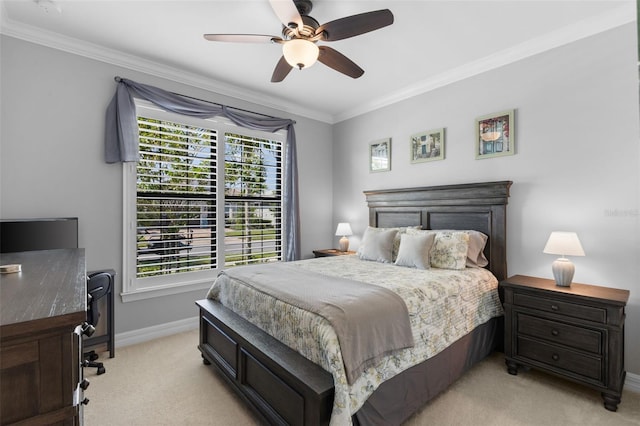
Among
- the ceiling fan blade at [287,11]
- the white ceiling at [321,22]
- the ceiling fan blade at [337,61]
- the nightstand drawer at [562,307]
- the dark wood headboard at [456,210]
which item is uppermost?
the white ceiling at [321,22]

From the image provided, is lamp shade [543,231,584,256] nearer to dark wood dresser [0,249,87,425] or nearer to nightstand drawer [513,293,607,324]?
nightstand drawer [513,293,607,324]

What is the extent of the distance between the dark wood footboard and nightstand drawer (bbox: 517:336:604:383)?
6.23 ft

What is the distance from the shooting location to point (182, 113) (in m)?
3.45

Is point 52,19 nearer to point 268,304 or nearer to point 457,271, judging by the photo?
point 268,304

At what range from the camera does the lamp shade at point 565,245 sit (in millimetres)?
2367

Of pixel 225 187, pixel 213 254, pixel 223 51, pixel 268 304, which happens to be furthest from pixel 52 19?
pixel 268 304

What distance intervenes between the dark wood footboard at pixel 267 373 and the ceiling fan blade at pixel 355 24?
2133 millimetres

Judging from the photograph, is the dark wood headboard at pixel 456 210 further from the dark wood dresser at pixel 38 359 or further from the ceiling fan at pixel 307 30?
the dark wood dresser at pixel 38 359

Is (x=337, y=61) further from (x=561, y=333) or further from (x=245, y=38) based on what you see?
(x=561, y=333)

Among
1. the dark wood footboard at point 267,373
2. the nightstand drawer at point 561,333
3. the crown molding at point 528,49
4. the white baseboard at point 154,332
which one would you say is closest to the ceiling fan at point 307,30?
the crown molding at point 528,49

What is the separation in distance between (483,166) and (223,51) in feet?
9.63

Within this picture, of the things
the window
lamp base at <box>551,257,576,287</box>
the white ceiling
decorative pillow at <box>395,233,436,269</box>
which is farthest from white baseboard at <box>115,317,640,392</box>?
lamp base at <box>551,257,576,287</box>

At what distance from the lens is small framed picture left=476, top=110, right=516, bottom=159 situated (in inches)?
119

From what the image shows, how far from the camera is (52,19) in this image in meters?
2.55
